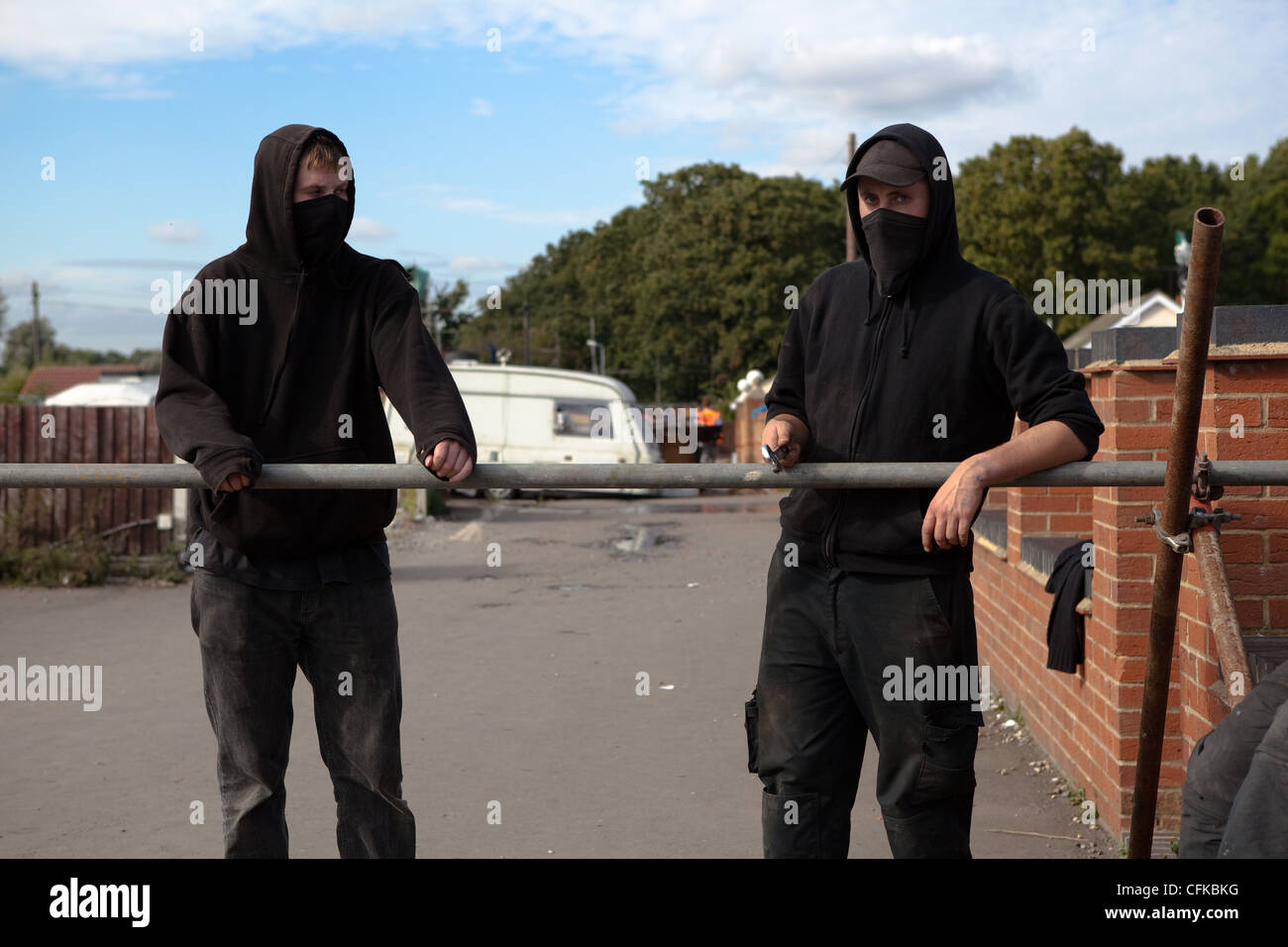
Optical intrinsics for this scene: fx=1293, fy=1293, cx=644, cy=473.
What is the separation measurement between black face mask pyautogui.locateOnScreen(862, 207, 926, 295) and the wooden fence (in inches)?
474

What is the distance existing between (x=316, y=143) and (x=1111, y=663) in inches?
133

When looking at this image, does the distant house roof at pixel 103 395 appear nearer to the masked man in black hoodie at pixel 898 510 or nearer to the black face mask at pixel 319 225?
the black face mask at pixel 319 225

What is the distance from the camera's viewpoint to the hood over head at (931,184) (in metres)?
2.94

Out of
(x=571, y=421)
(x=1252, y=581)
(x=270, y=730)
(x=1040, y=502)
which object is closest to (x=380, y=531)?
(x=270, y=730)

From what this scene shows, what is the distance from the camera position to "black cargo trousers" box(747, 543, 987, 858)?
9.32 feet

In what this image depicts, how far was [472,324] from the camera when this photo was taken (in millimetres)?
90188

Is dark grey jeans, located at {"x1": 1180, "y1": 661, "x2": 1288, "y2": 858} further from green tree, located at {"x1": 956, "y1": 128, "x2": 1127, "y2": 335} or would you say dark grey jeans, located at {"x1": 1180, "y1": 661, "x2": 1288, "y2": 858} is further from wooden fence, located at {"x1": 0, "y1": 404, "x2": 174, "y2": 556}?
green tree, located at {"x1": 956, "y1": 128, "x2": 1127, "y2": 335}

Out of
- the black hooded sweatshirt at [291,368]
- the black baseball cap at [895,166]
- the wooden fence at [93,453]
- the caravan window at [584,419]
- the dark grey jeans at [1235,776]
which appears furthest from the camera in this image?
the caravan window at [584,419]

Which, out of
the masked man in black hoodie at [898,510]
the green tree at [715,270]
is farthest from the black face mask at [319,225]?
the green tree at [715,270]

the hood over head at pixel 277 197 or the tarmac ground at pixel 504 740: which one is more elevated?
the hood over head at pixel 277 197

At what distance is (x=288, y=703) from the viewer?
3.23m

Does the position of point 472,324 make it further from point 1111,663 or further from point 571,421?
point 1111,663

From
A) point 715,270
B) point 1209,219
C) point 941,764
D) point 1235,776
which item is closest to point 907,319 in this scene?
point 1209,219

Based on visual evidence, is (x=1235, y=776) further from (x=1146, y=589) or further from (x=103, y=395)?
(x=103, y=395)
